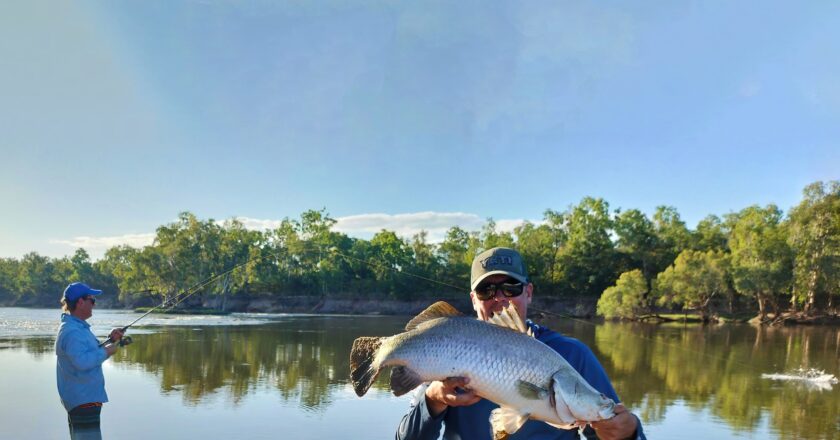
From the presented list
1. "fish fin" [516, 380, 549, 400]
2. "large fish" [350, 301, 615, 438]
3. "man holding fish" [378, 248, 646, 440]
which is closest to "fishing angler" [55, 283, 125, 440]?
"man holding fish" [378, 248, 646, 440]

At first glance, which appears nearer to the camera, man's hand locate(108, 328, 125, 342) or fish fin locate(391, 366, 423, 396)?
fish fin locate(391, 366, 423, 396)

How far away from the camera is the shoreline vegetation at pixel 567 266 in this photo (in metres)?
59.9

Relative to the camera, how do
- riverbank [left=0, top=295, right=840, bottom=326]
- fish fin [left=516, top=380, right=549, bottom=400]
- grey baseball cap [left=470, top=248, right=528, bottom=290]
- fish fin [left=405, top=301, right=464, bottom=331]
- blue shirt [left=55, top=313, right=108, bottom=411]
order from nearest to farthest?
fish fin [left=516, top=380, right=549, bottom=400] → fish fin [left=405, top=301, right=464, bottom=331] → grey baseball cap [left=470, top=248, right=528, bottom=290] → blue shirt [left=55, top=313, right=108, bottom=411] → riverbank [left=0, top=295, right=840, bottom=326]

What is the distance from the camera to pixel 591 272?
256ft

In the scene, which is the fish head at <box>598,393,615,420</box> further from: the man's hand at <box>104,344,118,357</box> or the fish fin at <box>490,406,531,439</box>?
the man's hand at <box>104,344,118,357</box>

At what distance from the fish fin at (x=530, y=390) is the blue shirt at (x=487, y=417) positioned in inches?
12.5

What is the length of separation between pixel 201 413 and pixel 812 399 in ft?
59.2

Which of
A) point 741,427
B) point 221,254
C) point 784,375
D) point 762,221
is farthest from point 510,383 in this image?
point 221,254

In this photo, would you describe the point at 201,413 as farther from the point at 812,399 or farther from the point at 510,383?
the point at 812,399

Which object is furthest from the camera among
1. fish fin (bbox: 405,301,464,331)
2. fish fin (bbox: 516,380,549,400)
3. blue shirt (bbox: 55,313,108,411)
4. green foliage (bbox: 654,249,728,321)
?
green foliage (bbox: 654,249,728,321)

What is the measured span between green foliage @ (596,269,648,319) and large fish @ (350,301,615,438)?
205 feet

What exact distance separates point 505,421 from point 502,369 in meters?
0.26

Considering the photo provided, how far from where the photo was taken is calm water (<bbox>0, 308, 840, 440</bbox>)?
13172 mm

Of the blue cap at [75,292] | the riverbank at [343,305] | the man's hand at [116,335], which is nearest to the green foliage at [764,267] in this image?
the riverbank at [343,305]
